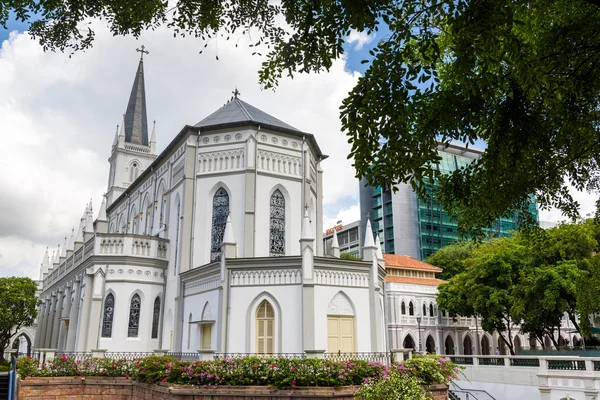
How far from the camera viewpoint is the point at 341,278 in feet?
67.8

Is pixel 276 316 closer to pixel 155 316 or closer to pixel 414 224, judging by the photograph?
pixel 155 316

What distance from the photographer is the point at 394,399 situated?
1035 centimetres

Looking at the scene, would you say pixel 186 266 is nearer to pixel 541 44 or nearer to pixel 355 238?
pixel 541 44

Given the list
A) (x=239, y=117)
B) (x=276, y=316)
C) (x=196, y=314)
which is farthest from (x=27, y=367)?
(x=239, y=117)

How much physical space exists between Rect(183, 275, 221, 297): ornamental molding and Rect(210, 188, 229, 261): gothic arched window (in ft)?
5.81

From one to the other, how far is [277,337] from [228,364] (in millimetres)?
6854

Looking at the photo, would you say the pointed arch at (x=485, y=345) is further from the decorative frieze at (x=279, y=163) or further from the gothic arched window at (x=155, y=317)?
the gothic arched window at (x=155, y=317)

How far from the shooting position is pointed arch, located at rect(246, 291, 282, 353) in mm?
19678

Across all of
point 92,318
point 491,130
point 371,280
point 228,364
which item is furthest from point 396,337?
point 491,130

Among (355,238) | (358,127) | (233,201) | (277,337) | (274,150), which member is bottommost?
(277,337)

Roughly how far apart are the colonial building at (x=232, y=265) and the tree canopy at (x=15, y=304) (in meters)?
15.7

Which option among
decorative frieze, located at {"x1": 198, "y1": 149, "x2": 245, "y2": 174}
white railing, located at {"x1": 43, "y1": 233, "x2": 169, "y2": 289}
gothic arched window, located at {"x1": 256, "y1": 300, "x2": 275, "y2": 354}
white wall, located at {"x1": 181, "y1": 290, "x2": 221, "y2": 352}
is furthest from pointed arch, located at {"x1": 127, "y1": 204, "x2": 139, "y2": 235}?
gothic arched window, located at {"x1": 256, "y1": 300, "x2": 275, "y2": 354}

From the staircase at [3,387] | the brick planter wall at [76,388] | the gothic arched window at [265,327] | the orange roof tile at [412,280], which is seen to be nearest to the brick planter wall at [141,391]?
the brick planter wall at [76,388]

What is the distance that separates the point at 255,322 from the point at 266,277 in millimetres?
1833
